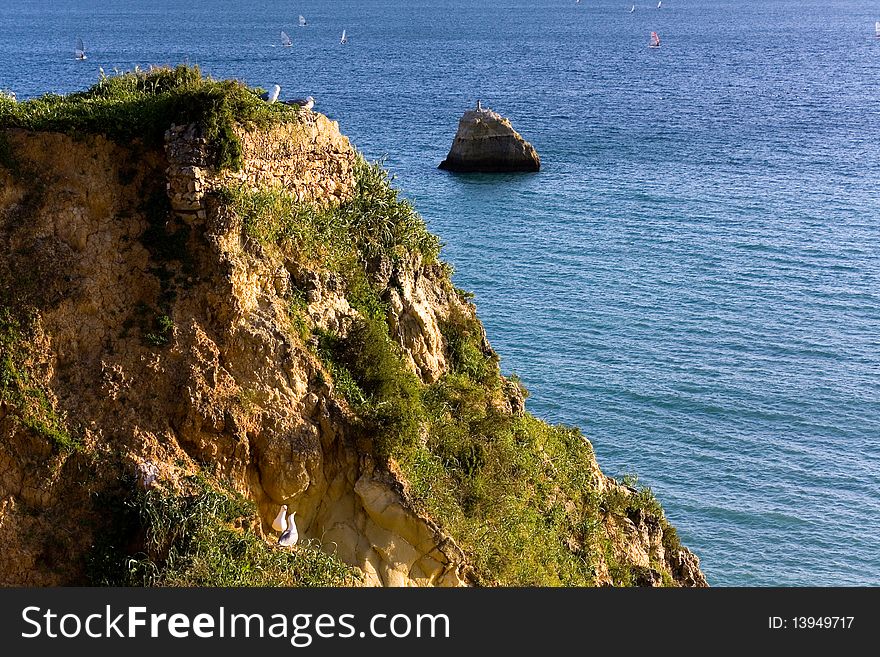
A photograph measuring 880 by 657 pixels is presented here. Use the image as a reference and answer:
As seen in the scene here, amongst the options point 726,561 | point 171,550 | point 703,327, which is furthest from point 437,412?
point 703,327

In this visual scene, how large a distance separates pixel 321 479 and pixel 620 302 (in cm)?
4313

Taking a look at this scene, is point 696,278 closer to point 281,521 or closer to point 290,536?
point 281,521

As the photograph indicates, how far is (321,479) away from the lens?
829 inches

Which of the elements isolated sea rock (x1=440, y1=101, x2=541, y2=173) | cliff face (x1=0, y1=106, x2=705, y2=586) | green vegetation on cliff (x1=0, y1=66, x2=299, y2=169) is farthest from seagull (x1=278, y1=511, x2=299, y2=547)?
isolated sea rock (x1=440, y1=101, x2=541, y2=173)

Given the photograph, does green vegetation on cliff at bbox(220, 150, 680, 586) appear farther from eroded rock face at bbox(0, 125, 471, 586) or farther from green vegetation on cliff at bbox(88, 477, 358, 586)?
green vegetation on cliff at bbox(88, 477, 358, 586)

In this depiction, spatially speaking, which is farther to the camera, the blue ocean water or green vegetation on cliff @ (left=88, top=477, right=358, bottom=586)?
the blue ocean water

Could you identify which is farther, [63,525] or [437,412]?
[437,412]

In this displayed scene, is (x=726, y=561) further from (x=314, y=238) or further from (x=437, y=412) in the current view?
(x=314, y=238)

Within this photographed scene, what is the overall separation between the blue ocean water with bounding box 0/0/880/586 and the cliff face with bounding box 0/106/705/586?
70.4 feet

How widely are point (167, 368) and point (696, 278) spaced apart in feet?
165

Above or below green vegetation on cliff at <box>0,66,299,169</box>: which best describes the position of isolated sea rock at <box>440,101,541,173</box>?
below

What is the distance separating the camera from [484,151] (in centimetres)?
9506

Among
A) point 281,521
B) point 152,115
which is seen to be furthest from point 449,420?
point 152,115

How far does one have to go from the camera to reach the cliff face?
A: 1930cm
